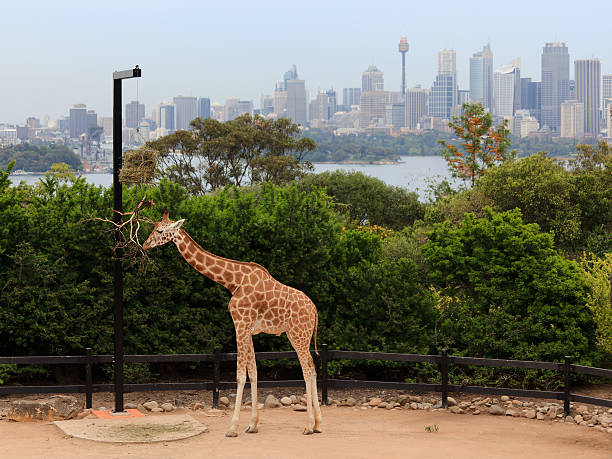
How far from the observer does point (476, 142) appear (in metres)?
51.2

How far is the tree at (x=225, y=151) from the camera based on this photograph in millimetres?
61562

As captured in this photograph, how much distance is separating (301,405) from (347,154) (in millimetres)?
114723

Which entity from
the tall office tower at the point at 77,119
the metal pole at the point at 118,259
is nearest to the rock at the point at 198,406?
the metal pole at the point at 118,259

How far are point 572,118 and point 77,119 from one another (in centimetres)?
10842

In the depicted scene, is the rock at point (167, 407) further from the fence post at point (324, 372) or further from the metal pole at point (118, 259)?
the fence post at point (324, 372)

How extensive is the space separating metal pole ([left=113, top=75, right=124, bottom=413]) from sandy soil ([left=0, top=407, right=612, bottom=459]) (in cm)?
120

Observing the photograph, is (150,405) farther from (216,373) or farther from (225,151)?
(225,151)

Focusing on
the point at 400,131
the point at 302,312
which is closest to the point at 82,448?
the point at 302,312

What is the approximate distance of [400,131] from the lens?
16388cm

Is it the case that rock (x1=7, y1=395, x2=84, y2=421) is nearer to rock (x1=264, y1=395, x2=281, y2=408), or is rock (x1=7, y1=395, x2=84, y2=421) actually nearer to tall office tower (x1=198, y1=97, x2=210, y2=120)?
rock (x1=264, y1=395, x2=281, y2=408)

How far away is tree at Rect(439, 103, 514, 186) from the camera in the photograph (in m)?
50.7

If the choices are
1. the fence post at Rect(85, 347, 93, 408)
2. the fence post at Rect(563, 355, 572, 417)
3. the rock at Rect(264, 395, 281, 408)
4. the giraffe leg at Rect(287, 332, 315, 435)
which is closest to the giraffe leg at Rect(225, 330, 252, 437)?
the giraffe leg at Rect(287, 332, 315, 435)

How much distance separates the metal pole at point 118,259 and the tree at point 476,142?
130ft

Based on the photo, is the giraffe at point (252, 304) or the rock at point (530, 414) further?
the rock at point (530, 414)
